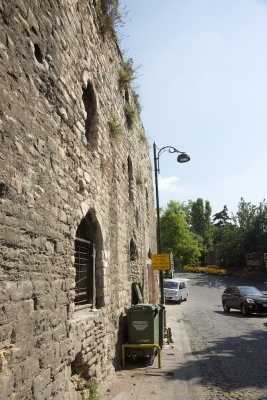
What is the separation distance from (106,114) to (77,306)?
405 cm

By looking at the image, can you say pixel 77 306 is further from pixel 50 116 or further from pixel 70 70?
pixel 70 70

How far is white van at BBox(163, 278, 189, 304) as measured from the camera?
22719 mm

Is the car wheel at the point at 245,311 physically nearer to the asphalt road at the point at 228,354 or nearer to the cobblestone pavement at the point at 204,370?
the asphalt road at the point at 228,354

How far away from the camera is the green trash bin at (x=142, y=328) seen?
7.80 metres

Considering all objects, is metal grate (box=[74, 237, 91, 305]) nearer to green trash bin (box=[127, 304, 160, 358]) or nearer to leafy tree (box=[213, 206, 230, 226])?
green trash bin (box=[127, 304, 160, 358])

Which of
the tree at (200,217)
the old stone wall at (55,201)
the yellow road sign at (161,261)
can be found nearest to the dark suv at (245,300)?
the yellow road sign at (161,261)

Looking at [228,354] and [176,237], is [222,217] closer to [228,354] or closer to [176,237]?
[176,237]

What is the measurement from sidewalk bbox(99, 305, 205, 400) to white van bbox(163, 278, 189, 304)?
14.2m

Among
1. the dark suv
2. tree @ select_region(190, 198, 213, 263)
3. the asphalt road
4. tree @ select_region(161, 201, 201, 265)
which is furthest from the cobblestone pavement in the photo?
tree @ select_region(190, 198, 213, 263)

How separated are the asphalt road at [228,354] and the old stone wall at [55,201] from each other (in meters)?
1.86

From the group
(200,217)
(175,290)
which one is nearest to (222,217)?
(200,217)

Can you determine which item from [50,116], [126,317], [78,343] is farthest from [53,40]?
[126,317]

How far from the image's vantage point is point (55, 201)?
464cm

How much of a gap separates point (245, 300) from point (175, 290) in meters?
7.13
